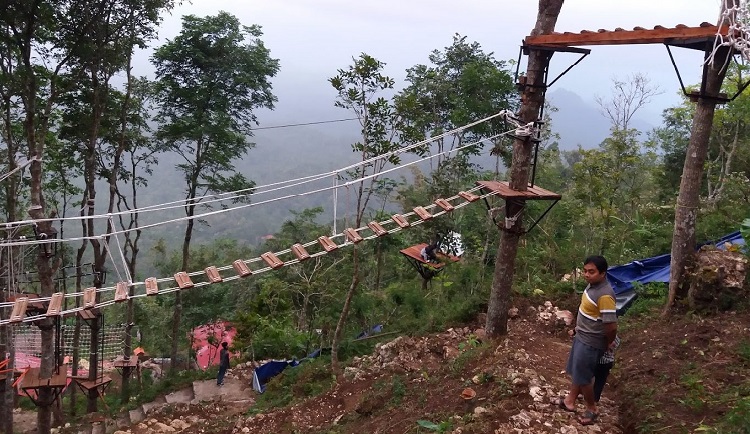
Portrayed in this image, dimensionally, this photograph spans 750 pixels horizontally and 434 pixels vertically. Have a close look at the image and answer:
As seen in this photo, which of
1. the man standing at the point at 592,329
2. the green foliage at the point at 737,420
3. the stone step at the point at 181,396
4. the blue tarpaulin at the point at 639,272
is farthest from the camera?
the stone step at the point at 181,396

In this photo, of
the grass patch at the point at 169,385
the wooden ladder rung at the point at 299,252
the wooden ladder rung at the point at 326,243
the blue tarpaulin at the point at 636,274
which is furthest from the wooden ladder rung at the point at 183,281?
the grass patch at the point at 169,385

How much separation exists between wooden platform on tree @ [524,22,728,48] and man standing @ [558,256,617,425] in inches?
96.3

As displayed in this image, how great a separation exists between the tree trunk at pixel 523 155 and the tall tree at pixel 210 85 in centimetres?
559

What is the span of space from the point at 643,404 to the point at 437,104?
30.4 feet

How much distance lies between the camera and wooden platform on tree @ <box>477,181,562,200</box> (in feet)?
16.3

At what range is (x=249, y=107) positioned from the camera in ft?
34.0

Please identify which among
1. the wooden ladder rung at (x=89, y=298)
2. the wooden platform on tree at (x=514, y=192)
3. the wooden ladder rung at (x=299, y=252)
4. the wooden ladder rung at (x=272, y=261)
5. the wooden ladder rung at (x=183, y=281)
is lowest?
the wooden ladder rung at (x=89, y=298)

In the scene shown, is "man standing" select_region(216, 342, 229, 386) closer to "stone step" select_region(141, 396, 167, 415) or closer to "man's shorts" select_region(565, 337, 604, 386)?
"stone step" select_region(141, 396, 167, 415)

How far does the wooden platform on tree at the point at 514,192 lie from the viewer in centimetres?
496

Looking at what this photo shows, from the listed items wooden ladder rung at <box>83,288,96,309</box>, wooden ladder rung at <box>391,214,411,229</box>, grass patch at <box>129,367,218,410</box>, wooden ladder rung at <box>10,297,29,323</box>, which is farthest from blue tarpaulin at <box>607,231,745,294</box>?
grass patch at <box>129,367,218,410</box>

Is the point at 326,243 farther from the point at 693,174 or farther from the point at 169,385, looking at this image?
the point at 169,385

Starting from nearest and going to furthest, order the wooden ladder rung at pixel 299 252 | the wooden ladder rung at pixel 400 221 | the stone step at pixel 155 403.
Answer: the wooden ladder rung at pixel 299 252, the wooden ladder rung at pixel 400 221, the stone step at pixel 155 403

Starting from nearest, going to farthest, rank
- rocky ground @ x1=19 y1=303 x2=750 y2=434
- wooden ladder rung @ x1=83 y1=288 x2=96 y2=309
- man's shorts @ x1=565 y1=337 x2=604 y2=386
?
man's shorts @ x1=565 y1=337 x2=604 y2=386, rocky ground @ x1=19 y1=303 x2=750 y2=434, wooden ladder rung @ x1=83 y1=288 x2=96 y2=309

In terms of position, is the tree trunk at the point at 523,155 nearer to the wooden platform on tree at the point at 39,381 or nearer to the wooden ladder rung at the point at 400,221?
the wooden ladder rung at the point at 400,221
